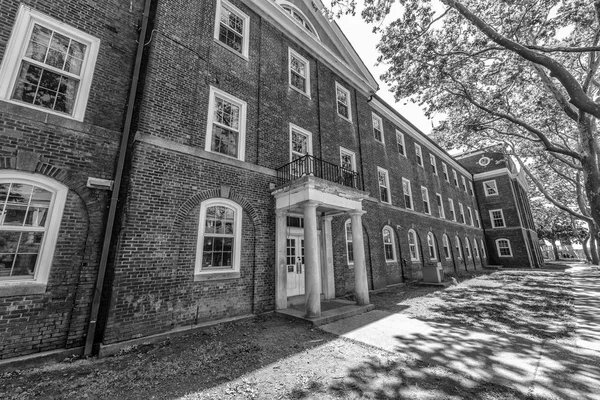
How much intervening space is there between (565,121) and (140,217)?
23279mm

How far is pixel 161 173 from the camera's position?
618 cm

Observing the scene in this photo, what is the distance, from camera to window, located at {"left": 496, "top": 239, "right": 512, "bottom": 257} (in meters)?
27.2

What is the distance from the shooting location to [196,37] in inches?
301

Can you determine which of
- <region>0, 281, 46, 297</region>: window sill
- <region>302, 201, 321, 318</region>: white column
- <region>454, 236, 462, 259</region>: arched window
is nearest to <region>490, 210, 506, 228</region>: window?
<region>454, 236, 462, 259</region>: arched window

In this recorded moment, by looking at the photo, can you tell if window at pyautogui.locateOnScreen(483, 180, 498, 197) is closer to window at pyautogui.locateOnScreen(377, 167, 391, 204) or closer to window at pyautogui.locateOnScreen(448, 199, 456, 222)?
window at pyautogui.locateOnScreen(448, 199, 456, 222)

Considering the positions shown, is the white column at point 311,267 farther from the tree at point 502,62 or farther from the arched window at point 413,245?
the arched window at point 413,245

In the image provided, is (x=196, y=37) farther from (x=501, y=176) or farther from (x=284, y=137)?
(x=501, y=176)

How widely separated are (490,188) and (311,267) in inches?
1296


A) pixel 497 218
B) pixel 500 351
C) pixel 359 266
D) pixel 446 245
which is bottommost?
pixel 500 351

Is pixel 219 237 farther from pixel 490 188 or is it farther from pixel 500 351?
pixel 490 188

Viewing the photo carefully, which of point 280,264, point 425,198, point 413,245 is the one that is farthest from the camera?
point 425,198

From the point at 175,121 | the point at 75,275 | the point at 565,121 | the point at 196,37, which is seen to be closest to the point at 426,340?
the point at 75,275

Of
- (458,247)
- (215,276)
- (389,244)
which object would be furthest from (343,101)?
(458,247)

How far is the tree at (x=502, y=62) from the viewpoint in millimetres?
7727
